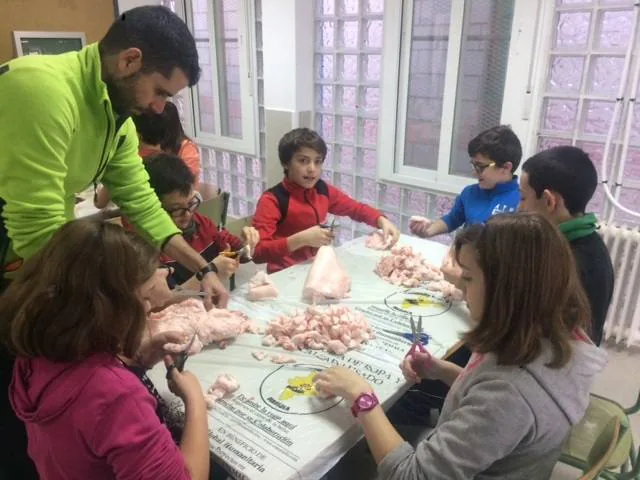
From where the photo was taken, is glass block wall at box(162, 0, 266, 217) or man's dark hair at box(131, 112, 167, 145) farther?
glass block wall at box(162, 0, 266, 217)

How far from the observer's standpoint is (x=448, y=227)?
2586mm

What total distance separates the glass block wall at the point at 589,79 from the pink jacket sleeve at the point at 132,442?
2.50 m

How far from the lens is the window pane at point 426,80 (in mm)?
2936

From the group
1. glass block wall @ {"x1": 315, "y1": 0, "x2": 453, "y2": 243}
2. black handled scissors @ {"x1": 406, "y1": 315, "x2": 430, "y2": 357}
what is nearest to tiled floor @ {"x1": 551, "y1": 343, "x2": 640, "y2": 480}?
glass block wall @ {"x1": 315, "y1": 0, "x2": 453, "y2": 243}

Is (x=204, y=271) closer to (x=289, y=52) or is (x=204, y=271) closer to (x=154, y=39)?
(x=154, y=39)

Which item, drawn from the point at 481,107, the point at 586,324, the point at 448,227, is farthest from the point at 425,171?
the point at 586,324

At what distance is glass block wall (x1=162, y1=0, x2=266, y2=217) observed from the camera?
3922 mm

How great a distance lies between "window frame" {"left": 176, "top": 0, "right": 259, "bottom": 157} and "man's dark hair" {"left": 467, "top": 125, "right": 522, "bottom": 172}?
83.8 inches

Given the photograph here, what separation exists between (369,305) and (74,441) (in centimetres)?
108

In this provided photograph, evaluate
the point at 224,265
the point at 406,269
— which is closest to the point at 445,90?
the point at 406,269

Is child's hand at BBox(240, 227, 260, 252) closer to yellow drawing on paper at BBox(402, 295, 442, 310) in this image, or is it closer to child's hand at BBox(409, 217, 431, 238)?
yellow drawing on paper at BBox(402, 295, 442, 310)

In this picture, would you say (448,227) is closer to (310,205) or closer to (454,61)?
(310,205)

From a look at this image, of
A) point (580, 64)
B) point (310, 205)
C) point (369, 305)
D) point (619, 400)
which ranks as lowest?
point (619, 400)

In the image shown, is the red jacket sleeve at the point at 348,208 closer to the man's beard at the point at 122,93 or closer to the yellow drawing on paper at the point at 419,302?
the yellow drawing on paper at the point at 419,302
